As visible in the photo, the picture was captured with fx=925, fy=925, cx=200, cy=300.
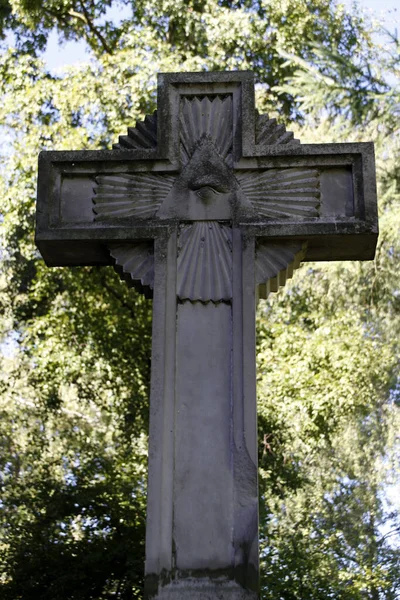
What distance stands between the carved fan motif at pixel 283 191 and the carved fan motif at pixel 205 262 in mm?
264

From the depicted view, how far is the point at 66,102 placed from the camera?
49.8ft

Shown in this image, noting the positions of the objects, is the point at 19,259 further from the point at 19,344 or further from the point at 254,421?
the point at 254,421

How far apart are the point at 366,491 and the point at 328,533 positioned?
94.1 inches

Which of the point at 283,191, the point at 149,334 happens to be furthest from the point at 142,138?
the point at 149,334

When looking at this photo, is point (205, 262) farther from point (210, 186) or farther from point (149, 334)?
point (149, 334)

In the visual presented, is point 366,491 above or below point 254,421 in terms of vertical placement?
below

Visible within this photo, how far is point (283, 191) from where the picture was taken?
5000 mm

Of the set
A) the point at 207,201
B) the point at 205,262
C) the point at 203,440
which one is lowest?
the point at 203,440

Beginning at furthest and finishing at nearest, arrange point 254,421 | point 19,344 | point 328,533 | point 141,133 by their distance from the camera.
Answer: point 19,344, point 328,533, point 141,133, point 254,421

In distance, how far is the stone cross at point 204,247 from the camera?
4.23 metres

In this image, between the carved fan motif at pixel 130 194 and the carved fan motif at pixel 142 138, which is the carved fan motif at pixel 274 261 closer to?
the carved fan motif at pixel 130 194

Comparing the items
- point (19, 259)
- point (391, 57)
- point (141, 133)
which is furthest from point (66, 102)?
point (141, 133)

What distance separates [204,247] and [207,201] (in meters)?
0.26

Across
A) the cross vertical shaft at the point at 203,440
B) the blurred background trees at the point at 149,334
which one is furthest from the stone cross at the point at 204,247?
the blurred background trees at the point at 149,334
